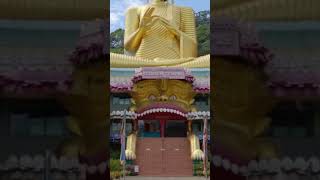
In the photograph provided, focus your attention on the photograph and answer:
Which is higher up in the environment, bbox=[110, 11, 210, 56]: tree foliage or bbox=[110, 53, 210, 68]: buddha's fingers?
bbox=[110, 11, 210, 56]: tree foliage

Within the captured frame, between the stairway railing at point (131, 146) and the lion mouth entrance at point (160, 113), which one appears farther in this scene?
Result: the lion mouth entrance at point (160, 113)

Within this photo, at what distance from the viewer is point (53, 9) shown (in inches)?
195

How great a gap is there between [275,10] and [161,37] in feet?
63.5

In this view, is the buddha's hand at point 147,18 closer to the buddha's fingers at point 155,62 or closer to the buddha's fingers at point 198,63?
the buddha's fingers at point 155,62

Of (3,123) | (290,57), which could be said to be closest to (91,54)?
(3,123)

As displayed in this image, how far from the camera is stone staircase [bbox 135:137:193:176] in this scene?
17.5m

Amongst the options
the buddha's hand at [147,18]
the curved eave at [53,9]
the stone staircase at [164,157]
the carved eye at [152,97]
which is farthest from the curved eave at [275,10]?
the carved eye at [152,97]

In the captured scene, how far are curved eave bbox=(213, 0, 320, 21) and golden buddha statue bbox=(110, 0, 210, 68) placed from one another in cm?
1862

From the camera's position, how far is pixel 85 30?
4.85 meters

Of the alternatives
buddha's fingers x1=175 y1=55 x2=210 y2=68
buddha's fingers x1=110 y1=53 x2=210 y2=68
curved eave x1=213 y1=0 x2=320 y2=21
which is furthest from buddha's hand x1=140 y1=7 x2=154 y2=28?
curved eave x1=213 y1=0 x2=320 y2=21

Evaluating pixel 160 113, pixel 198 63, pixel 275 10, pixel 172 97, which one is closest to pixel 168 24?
pixel 198 63

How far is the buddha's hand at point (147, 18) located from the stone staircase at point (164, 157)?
5.97 m

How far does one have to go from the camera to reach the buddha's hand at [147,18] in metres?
23.4

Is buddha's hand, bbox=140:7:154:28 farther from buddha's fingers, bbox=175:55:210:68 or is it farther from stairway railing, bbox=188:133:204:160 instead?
stairway railing, bbox=188:133:204:160
